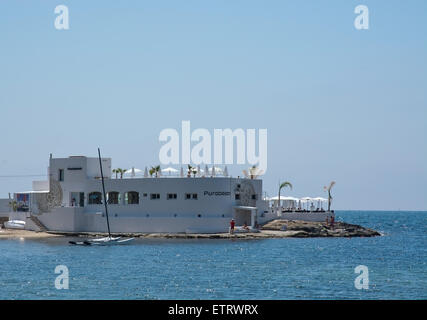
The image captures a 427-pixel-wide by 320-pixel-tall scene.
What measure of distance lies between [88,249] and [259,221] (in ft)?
76.1

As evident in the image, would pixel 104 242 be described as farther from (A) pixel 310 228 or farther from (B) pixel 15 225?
(A) pixel 310 228

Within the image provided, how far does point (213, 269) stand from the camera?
53.4m

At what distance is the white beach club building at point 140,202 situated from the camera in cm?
7875

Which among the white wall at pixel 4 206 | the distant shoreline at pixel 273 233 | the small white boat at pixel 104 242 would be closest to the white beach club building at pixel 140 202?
the distant shoreline at pixel 273 233

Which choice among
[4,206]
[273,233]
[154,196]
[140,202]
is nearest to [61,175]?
[140,202]

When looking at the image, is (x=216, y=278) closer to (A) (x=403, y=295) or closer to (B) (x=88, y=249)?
(A) (x=403, y=295)

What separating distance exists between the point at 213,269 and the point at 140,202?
28596 millimetres

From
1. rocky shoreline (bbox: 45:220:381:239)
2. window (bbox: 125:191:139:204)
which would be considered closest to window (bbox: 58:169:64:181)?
rocky shoreline (bbox: 45:220:381:239)

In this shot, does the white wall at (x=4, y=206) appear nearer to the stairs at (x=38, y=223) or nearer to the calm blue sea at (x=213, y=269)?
the stairs at (x=38, y=223)

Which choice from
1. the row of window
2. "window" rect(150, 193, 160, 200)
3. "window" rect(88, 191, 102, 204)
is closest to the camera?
the row of window

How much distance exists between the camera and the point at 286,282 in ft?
155

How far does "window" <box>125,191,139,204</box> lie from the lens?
81.4 m

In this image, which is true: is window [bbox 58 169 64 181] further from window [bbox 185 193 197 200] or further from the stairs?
window [bbox 185 193 197 200]
